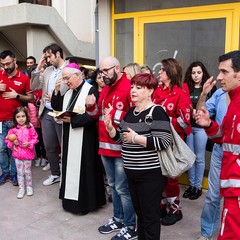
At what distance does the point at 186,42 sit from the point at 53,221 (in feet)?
9.81

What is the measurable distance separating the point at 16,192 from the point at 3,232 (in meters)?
1.22

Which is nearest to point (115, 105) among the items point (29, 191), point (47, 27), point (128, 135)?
point (128, 135)

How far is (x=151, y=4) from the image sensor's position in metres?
5.18

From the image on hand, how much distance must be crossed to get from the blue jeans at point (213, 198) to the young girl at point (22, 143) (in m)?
2.50

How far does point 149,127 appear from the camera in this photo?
2.94m

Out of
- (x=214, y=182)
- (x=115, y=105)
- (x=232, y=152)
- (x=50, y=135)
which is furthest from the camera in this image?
(x=50, y=135)

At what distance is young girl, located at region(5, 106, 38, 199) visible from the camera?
15.7ft

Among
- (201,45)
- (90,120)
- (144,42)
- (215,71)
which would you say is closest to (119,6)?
(144,42)

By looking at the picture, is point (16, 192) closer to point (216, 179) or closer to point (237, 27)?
point (216, 179)

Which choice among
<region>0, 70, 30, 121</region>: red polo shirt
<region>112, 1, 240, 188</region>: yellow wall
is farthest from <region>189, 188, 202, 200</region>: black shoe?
<region>0, 70, 30, 121</region>: red polo shirt

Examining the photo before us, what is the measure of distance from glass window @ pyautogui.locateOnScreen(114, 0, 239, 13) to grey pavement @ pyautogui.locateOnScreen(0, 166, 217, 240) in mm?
2619

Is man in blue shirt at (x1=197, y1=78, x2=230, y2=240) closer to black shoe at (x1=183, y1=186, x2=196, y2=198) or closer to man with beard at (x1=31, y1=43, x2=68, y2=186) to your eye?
black shoe at (x1=183, y1=186, x2=196, y2=198)

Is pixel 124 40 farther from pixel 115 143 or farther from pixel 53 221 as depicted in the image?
pixel 53 221

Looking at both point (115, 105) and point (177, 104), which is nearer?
point (115, 105)
